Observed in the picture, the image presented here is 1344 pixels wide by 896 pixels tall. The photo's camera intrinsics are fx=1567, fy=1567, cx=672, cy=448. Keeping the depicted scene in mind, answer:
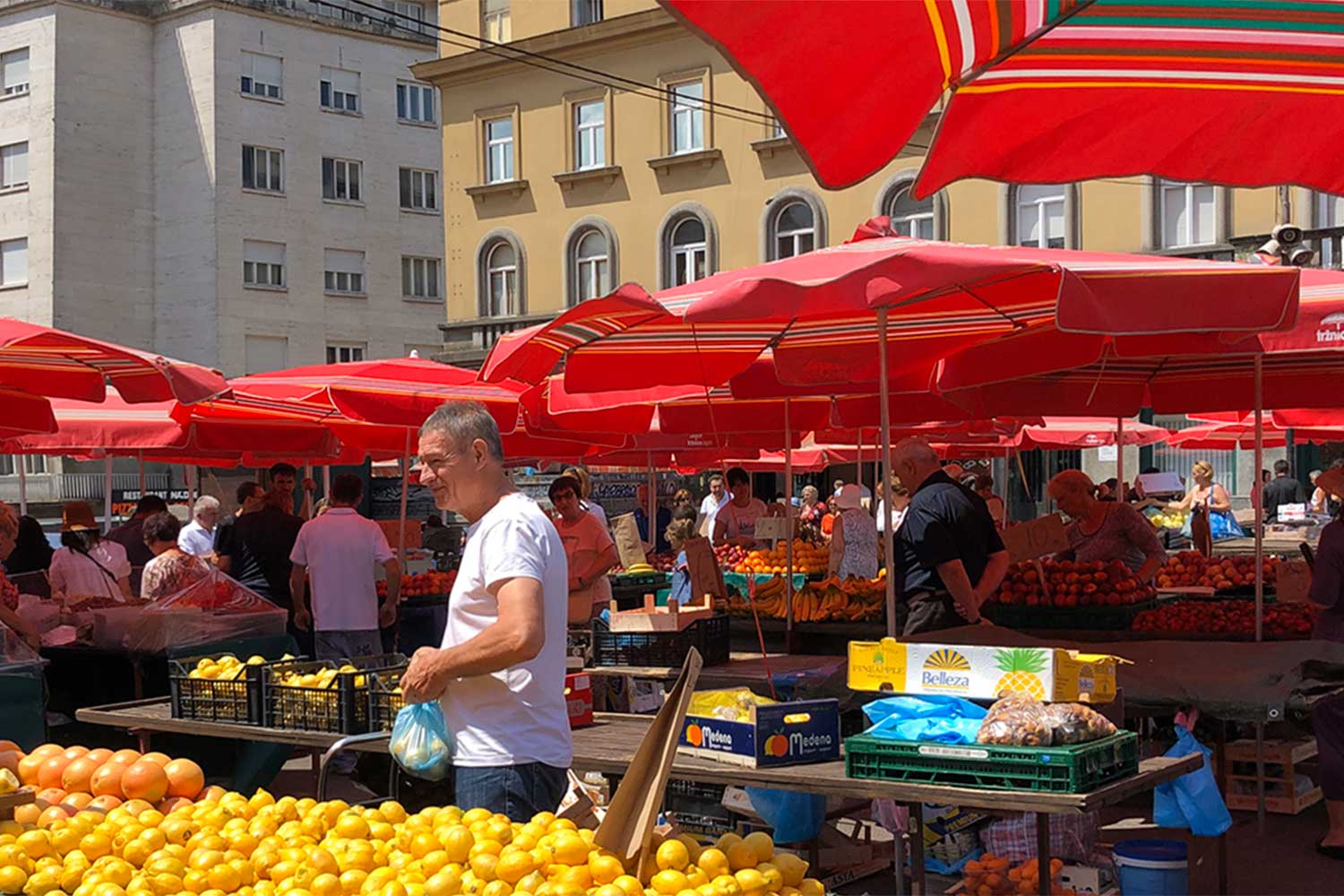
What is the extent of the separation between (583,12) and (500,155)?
404 centimetres

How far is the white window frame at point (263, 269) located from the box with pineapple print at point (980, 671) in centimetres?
4481

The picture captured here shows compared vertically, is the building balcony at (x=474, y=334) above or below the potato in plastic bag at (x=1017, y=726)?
above

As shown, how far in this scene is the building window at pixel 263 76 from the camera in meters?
48.0

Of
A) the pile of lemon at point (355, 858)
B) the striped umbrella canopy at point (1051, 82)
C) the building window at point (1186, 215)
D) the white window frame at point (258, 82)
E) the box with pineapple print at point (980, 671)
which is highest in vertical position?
the white window frame at point (258, 82)

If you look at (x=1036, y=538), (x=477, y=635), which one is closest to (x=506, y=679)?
(x=477, y=635)

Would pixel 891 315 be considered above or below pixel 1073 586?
above

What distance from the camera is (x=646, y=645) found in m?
8.30

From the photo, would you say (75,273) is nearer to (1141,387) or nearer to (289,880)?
(1141,387)

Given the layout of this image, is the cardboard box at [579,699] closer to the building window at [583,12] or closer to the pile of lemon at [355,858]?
the pile of lemon at [355,858]

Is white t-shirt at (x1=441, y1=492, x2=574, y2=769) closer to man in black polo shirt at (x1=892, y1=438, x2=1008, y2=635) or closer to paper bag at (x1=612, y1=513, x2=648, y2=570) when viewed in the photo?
man in black polo shirt at (x1=892, y1=438, x2=1008, y2=635)

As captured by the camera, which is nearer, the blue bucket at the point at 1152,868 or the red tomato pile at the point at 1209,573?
the blue bucket at the point at 1152,868

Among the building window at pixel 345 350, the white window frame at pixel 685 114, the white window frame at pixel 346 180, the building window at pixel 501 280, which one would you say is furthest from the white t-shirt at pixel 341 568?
the white window frame at pixel 346 180

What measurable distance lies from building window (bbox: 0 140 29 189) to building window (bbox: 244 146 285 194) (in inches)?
251

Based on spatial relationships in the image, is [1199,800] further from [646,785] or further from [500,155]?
[500,155]
